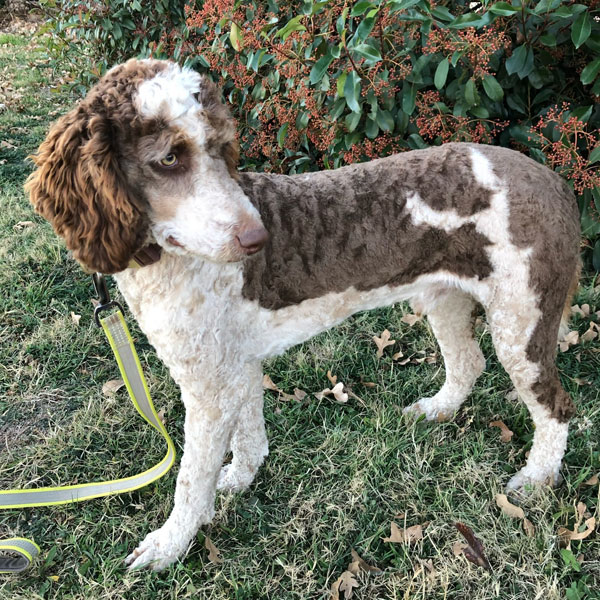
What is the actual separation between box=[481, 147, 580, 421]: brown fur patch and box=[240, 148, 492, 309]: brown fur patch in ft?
0.44

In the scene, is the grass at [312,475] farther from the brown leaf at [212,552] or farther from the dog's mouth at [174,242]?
the dog's mouth at [174,242]

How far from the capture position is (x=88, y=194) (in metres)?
1.46

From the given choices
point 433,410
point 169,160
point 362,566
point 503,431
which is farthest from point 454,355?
point 169,160

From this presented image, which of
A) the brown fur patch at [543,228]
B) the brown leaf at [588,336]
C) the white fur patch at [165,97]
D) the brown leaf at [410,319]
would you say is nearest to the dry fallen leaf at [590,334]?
the brown leaf at [588,336]

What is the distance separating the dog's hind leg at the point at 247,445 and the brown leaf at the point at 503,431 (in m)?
1.07

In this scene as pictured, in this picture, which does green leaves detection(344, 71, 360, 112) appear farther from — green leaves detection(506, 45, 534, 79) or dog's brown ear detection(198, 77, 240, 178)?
dog's brown ear detection(198, 77, 240, 178)

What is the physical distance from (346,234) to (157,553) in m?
1.35

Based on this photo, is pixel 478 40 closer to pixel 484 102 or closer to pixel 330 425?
pixel 484 102

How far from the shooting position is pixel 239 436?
2248 millimetres

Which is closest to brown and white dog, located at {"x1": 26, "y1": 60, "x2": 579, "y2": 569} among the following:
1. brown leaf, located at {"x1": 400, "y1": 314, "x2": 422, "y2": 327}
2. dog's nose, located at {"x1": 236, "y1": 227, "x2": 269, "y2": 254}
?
dog's nose, located at {"x1": 236, "y1": 227, "x2": 269, "y2": 254}

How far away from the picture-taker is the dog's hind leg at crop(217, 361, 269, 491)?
2.25 m

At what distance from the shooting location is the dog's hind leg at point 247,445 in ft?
7.37

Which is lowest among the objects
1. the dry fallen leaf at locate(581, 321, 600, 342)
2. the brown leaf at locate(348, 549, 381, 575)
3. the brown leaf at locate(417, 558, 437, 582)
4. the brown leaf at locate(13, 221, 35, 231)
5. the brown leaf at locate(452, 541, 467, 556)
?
the dry fallen leaf at locate(581, 321, 600, 342)

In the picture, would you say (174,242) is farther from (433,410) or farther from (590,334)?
(590,334)
